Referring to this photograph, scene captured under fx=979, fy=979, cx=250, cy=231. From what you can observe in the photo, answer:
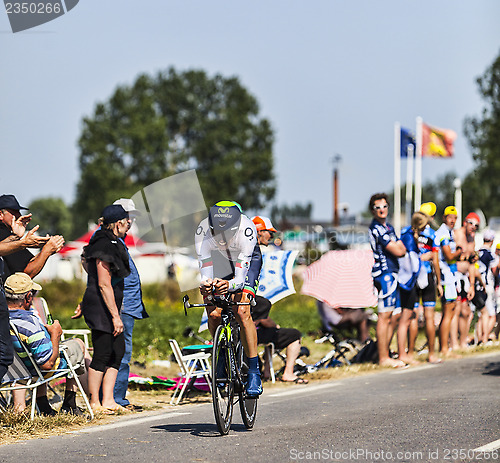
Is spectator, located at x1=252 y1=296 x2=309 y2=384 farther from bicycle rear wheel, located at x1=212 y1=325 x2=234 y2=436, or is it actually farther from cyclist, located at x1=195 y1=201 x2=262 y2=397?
bicycle rear wheel, located at x1=212 y1=325 x2=234 y2=436

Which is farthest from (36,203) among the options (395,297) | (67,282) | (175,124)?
(395,297)

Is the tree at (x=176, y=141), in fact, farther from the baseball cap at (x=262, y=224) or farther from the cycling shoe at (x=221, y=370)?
the cycling shoe at (x=221, y=370)

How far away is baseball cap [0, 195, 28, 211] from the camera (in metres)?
8.17

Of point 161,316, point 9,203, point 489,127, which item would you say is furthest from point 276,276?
point 489,127

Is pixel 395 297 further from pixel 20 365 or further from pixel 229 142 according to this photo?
pixel 229 142

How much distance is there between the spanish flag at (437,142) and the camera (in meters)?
39.2

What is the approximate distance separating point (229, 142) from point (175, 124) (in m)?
4.70

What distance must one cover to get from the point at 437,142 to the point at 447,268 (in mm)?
25479

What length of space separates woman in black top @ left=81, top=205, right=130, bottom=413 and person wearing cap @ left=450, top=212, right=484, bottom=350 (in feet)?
23.6

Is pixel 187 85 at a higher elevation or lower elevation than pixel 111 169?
higher

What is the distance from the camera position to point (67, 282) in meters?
28.2

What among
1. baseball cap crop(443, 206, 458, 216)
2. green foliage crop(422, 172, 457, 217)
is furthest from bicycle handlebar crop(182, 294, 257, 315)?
green foliage crop(422, 172, 457, 217)

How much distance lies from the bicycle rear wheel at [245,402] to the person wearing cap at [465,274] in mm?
7631

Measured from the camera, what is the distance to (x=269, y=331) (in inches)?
454
